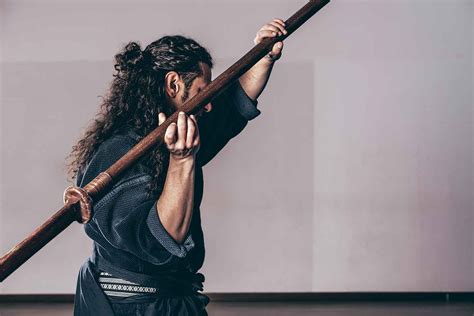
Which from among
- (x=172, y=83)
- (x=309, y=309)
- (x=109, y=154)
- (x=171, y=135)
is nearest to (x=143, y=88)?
(x=172, y=83)

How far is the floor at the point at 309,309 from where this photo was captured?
4.45 metres

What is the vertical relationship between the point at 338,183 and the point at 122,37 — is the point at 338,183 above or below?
below

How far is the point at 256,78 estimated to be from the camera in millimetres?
1692

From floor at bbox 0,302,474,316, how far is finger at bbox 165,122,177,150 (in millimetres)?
3546

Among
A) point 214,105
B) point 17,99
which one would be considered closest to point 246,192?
point 17,99

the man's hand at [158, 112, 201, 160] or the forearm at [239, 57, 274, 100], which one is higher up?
the forearm at [239, 57, 274, 100]

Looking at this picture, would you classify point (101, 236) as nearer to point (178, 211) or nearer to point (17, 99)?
point (178, 211)

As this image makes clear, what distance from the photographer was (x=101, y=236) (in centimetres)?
124

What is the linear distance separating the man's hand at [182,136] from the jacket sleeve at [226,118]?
0.65 meters

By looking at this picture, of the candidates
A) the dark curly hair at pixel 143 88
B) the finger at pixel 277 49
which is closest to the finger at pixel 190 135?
the dark curly hair at pixel 143 88

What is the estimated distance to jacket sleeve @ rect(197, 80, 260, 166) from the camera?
65.6 inches

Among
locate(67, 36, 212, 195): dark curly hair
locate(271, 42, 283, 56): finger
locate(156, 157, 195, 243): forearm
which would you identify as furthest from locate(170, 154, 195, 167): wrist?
locate(271, 42, 283, 56): finger

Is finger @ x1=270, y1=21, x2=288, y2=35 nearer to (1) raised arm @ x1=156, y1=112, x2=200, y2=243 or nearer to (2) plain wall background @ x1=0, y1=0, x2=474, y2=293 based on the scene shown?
(1) raised arm @ x1=156, y1=112, x2=200, y2=243

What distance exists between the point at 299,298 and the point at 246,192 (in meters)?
0.94
